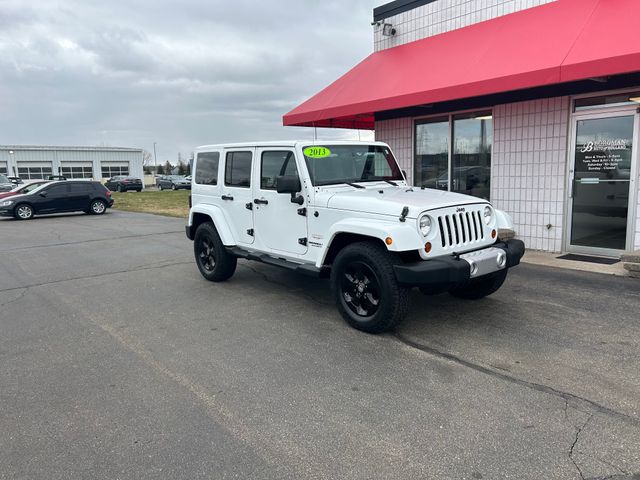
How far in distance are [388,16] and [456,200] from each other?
24.8ft

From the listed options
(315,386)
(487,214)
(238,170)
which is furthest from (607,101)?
(315,386)

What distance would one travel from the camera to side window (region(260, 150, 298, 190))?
5848 mm

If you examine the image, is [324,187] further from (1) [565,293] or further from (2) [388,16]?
(2) [388,16]

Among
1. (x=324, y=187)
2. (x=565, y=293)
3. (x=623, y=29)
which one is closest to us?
(x=324, y=187)

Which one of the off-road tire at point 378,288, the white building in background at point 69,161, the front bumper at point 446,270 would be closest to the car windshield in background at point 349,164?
the off-road tire at point 378,288

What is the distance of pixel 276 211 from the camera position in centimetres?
601

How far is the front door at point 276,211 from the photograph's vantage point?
18.8 ft

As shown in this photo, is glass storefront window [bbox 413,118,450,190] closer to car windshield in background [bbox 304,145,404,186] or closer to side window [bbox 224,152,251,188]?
car windshield in background [bbox 304,145,404,186]

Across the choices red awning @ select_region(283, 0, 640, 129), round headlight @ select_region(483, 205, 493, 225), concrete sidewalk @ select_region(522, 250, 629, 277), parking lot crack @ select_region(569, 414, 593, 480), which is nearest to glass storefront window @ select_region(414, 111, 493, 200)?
red awning @ select_region(283, 0, 640, 129)

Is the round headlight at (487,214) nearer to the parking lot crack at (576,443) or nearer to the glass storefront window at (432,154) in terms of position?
the parking lot crack at (576,443)

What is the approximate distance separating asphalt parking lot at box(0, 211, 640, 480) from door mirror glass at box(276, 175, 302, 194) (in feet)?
4.63

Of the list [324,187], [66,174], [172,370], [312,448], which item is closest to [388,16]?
[324,187]

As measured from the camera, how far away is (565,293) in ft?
20.3

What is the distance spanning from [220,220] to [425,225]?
3296 millimetres
